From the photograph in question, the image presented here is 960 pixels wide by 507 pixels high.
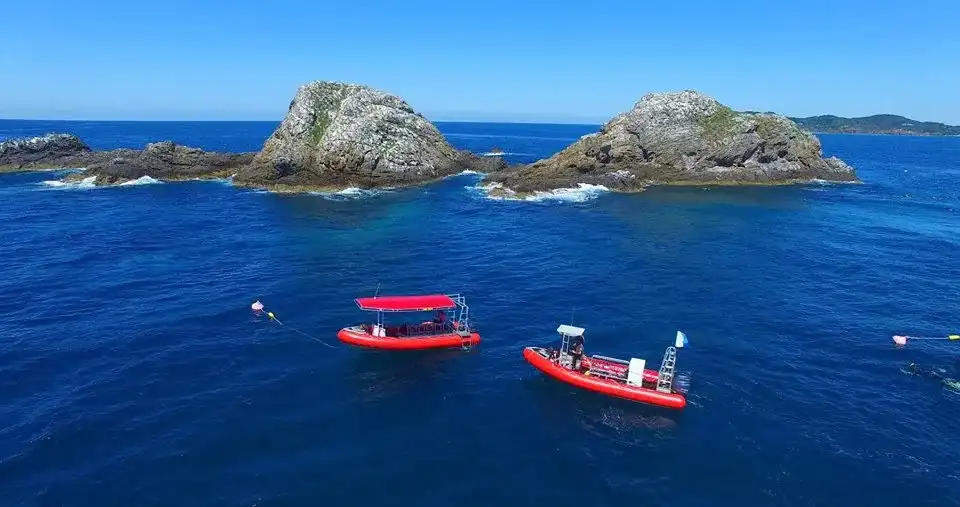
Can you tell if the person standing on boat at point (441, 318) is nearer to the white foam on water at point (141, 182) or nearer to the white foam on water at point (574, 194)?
the white foam on water at point (574, 194)

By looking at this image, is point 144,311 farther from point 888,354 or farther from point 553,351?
point 888,354

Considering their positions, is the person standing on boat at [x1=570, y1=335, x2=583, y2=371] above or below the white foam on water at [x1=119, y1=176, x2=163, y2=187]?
below

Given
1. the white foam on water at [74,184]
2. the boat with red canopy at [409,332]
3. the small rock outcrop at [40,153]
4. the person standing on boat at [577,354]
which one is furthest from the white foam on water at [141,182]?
the person standing on boat at [577,354]

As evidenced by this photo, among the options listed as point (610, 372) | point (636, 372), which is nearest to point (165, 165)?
point (610, 372)

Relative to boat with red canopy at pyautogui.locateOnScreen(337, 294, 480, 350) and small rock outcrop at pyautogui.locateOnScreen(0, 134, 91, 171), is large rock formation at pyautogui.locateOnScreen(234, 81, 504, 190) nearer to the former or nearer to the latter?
small rock outcrop at pyautogui.locateOnScreen(0, 134, 91, 171)

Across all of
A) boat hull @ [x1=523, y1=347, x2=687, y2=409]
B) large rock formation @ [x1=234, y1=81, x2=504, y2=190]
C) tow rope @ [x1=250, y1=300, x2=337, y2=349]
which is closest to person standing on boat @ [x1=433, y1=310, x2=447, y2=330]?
boat hull @ [x1=523, y1=347, x2=687, y2=409]

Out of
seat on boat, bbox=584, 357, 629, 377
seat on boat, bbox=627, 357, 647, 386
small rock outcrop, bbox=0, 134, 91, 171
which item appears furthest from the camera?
small rock outcrop, bbox=0, 134, 91, 171

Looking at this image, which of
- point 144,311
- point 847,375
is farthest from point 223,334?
point 847,375
